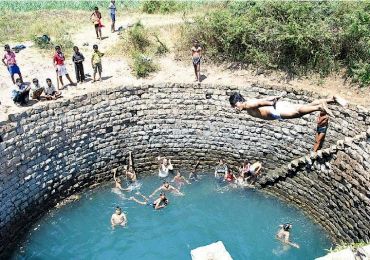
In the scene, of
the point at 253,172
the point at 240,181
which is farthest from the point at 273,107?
the point at 240,181

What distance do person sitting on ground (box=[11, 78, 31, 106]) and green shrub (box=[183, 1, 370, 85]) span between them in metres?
7.25

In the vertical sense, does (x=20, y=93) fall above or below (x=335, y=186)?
above

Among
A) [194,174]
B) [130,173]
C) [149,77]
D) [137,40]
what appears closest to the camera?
→ [130,173]

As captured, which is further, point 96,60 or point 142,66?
point 142,66

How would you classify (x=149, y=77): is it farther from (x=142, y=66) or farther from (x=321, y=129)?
(x=321, y=129)

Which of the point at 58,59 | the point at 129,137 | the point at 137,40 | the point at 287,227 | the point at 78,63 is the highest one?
the point at 58,59

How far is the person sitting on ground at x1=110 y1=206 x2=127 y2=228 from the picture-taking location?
549 inches

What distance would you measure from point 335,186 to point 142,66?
26.7 ft

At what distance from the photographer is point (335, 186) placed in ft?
43.9

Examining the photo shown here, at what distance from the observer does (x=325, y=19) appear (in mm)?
16375

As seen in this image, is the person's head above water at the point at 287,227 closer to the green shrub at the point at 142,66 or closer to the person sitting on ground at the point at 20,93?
the green shrub at the point at 142,66

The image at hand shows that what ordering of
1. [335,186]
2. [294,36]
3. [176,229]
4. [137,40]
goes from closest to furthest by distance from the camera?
[335,186]
[176,229]
[294,36]
[137,40]

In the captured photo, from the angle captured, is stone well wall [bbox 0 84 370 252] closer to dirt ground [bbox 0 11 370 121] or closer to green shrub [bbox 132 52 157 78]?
dirt ground [bbox 0 11 370 121]

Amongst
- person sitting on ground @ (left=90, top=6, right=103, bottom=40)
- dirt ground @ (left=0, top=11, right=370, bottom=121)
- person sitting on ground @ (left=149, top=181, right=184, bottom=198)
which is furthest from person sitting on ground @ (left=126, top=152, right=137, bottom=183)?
person sitting on ground @ (left=90, top=6, right=103, bottom=40)
